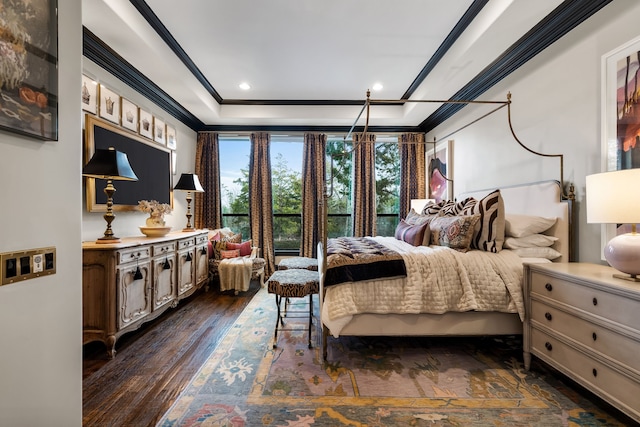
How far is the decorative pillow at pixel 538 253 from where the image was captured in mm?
2350

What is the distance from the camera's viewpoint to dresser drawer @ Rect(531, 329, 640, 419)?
56.0 inches

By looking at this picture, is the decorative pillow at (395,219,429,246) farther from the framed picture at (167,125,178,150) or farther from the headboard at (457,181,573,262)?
the framed picture at (167,125,178,150)

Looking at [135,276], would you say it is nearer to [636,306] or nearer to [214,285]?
A: [214,285]

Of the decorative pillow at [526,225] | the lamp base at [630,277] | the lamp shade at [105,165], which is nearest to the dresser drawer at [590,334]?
the lamp base at [630,277]

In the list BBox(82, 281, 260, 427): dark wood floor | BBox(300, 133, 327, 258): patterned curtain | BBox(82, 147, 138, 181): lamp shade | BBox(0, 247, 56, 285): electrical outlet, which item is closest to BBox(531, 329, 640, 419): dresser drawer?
BBox(82, 281, 260, 427): dark wood floor

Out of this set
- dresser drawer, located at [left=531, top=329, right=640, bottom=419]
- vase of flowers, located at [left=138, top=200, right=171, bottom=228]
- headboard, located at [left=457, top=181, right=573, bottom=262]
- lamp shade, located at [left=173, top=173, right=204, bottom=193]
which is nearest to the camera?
dresser drawer, located at [left=531, top=329, right=640, bottom=419]

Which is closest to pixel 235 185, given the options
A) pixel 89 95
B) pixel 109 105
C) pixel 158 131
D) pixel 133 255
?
A: pixel 158 131

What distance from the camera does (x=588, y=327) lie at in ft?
5.41

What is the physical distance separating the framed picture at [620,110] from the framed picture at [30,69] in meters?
3.08

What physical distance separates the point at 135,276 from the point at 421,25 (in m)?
3.62

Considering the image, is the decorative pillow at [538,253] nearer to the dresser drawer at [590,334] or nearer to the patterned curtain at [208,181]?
the dresser drawer at [590,334]

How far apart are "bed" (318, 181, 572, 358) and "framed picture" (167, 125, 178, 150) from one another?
323 cm

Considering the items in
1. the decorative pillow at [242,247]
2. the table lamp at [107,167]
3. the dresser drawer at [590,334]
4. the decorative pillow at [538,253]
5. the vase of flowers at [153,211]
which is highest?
the table lamp at [107,167]

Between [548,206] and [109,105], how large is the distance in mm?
4325
